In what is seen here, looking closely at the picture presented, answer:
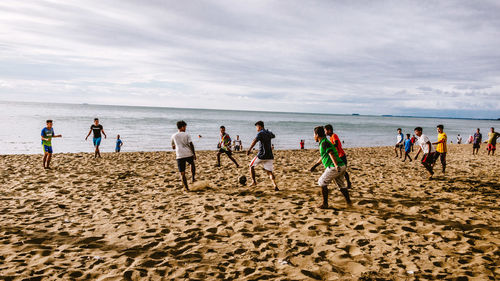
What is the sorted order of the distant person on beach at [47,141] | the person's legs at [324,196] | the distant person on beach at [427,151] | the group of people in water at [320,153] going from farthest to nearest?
the distant person on beach at [47,141] → the distant person on beach at [427,151] → the person's legs at [324,196] → the group of people in water at [320,153]

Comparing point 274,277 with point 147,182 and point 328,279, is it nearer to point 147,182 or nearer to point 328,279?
point 328,279

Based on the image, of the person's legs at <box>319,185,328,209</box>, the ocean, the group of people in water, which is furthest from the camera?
the ocean

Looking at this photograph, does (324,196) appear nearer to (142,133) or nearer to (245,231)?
(245,231)

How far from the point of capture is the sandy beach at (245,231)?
12.2 feet

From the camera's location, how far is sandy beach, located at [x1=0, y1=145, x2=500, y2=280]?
147 inches

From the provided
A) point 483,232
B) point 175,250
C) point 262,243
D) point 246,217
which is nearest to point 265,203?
point 246,217

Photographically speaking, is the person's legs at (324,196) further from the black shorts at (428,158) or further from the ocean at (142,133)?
the ocean at (142,133)

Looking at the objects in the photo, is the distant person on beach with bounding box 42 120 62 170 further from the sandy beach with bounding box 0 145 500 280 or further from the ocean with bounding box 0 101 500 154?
the ocean with bounding box 0 101 500 154

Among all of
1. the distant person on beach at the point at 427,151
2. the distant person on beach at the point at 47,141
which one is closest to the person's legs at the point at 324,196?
the distant person on beach at the point at 427,151

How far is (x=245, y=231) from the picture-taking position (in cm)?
500

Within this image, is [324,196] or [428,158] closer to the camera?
[324,196]

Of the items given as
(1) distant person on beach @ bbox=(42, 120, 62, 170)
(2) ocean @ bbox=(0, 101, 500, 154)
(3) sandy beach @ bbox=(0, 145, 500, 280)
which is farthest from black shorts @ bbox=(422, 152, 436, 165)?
(2) ocean @ bbox=(0, 101, 500, 154)

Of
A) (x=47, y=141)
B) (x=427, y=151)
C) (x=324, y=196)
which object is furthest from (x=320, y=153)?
(x=47, y=141)

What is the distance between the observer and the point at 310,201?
22.1ft
